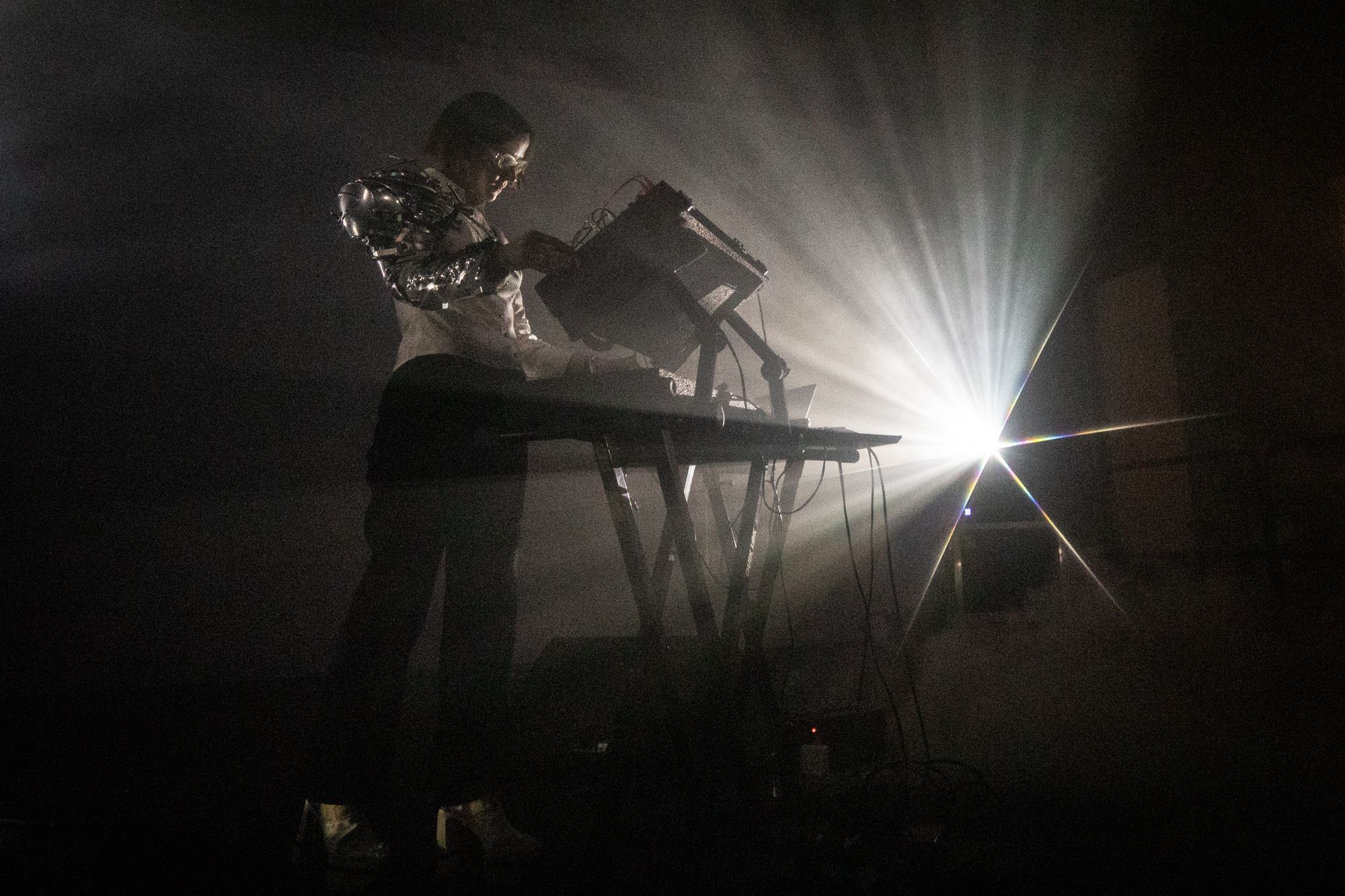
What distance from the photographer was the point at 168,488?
98.1 inches

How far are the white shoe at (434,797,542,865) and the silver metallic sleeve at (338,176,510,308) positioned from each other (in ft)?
2.83

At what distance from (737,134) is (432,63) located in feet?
4.87

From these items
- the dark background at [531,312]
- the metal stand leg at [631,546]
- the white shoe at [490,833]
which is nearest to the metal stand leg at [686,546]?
the metal stand leg at [631,546]

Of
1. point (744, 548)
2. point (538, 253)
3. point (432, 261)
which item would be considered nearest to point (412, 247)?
point (432, 261)

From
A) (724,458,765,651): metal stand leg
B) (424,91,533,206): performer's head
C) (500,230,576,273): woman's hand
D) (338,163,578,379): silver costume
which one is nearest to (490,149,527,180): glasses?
(424,91,533,206): performer's head

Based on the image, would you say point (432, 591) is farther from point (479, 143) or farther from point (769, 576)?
point (479, 143)

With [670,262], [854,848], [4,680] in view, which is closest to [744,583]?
[854,848]

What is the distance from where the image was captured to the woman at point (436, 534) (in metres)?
1.11

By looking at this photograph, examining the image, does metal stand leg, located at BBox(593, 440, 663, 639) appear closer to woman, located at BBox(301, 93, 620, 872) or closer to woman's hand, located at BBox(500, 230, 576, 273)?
woman, located at BBox(301, 93, 620, 872)

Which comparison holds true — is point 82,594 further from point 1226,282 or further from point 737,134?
point 1226,282

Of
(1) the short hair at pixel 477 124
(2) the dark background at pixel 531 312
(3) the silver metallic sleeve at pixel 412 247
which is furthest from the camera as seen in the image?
(2) the dark background at pixel 531 312

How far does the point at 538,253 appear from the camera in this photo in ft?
3.81

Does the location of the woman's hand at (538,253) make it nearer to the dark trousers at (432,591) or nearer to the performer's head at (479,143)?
the dark trousers at (432,591)

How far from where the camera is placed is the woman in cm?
111
